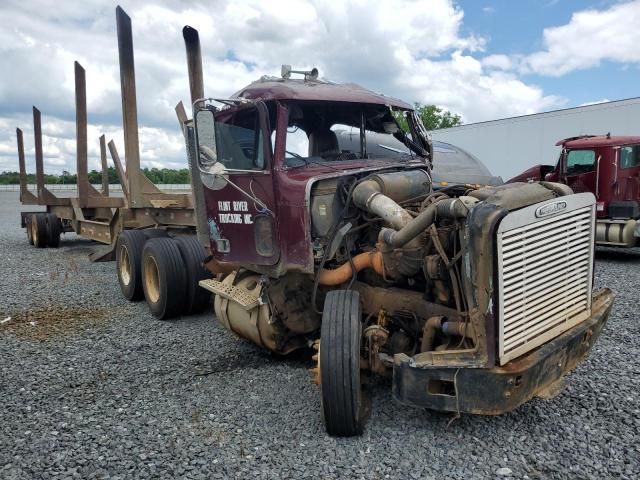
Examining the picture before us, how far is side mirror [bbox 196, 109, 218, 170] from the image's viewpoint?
408cm

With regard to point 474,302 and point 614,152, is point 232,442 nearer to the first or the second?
point 474,302

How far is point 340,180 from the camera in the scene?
4.07m

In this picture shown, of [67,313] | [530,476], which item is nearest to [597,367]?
[530,476]

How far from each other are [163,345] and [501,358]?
11.5 feet

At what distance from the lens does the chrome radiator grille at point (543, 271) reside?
2904mm

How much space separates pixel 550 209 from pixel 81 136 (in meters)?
10.4

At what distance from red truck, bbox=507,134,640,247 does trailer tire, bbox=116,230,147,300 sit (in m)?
8.23

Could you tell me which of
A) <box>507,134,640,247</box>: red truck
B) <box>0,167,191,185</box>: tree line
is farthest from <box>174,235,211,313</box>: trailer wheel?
<box>0,167,191,185</box>: tree line

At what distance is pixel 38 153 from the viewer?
571 inches

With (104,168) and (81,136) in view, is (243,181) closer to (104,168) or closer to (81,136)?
(81,136)


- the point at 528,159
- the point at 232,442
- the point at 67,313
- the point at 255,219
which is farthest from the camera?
the point at 528,159

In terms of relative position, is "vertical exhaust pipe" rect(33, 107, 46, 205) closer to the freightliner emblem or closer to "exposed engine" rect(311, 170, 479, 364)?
"exposed engine" rect(311, 170, 479, 364)

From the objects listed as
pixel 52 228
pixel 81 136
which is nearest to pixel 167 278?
pixel 81 136

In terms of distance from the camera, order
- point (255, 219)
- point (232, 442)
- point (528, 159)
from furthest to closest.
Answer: point (528, 159), point (255, 219), point (232, 442)
